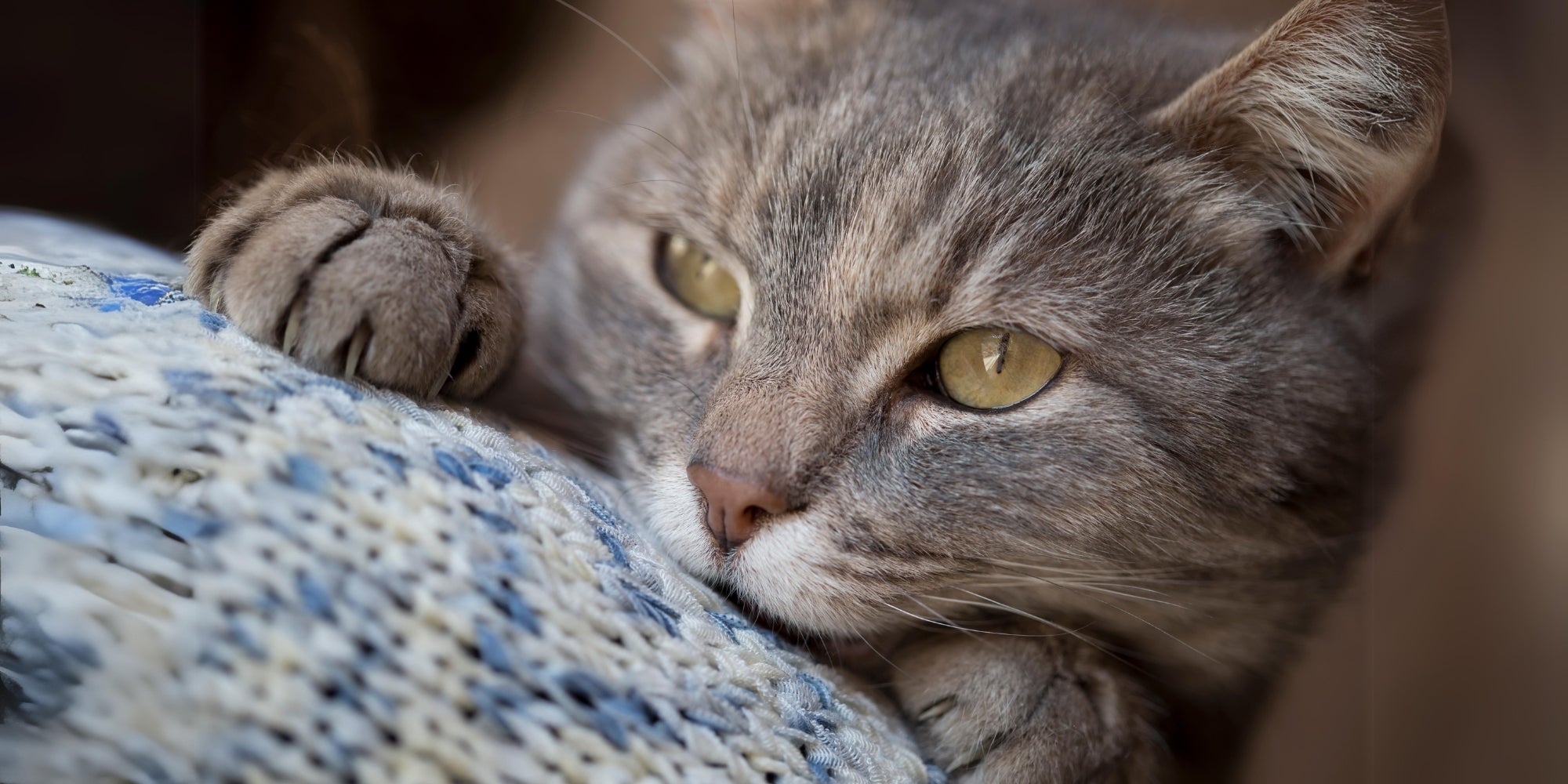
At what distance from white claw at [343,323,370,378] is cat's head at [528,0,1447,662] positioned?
11.4 inches

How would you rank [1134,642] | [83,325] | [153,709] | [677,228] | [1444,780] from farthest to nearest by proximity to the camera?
[677,228], [1134,642], [1444,780], [83,325], [153,709]

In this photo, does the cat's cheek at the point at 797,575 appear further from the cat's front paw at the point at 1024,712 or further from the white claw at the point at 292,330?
the white claw at the point at 292,330

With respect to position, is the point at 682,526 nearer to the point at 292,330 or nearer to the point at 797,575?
the point at 797,575

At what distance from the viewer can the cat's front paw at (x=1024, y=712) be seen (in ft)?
2.64

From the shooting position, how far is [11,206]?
864 mm

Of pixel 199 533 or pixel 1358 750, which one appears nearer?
pixel 199 533

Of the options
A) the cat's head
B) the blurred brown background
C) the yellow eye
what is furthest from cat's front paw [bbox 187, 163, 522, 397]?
the yellow eye

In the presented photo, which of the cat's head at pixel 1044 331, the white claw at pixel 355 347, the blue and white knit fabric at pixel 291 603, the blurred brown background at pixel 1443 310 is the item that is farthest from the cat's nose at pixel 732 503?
the blurred brown background at pixel 1443 310

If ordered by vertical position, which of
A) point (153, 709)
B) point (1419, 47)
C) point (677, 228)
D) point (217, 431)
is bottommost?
point (153, 709)

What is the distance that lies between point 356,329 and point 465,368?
5.3 inches

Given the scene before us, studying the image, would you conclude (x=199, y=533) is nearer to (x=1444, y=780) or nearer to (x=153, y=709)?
(x=153, y=709)

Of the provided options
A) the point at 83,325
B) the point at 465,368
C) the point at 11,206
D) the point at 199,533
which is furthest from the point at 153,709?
the point at 11,206

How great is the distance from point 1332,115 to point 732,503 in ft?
2.10

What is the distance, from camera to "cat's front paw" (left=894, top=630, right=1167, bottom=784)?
803 millimetres
